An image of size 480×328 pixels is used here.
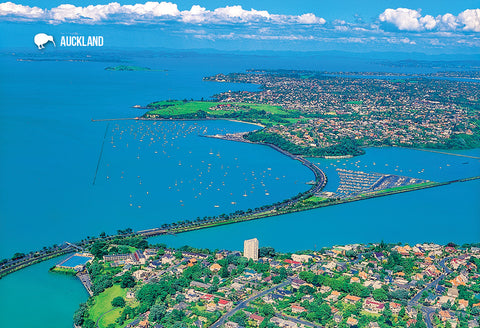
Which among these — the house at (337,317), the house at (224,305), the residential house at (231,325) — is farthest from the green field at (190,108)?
the house at (337,317)

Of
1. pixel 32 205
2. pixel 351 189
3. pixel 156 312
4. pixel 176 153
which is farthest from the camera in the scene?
pixel 176 153

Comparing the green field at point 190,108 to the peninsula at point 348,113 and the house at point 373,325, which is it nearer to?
the peninsula at point 348,113

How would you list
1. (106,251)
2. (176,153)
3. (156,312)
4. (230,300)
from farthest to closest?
(176,153) → (106,251) → (230,300) → (156,312)

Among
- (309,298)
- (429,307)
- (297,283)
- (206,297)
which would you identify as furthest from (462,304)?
(206,297)

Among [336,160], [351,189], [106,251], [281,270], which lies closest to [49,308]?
Result: [106,251]

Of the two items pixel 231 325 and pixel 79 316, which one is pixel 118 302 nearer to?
pixel 79 316

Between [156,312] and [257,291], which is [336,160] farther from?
[156,312]
